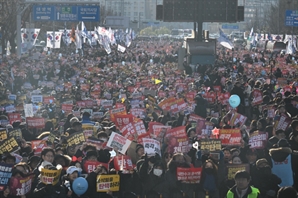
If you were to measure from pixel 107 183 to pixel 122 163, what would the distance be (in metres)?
1.43

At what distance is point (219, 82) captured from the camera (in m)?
27.9

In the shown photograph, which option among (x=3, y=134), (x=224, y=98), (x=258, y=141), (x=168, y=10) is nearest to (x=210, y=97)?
(x=224, y=98)

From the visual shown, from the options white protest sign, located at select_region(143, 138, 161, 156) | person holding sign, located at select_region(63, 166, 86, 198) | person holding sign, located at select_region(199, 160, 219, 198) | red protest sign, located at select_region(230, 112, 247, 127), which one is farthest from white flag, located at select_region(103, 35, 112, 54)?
person holding sign, located at select_region(63, 166, 86, 198)

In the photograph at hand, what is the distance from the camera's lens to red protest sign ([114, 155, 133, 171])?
10.7 meters

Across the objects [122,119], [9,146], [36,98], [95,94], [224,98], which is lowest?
[95,94]

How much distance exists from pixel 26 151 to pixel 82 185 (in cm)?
293

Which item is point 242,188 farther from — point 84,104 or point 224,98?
point 224,98

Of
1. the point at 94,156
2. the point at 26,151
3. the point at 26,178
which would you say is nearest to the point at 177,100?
the point at 26,151

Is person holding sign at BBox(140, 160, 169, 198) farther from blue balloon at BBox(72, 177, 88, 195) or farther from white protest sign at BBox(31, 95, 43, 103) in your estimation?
white protest sign at BBox(31, 95, 43, 103)

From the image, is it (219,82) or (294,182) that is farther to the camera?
(219,82)

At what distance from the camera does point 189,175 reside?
10.1 m

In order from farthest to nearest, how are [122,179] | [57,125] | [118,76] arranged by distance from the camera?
[118,76], [57,125], [122,179]

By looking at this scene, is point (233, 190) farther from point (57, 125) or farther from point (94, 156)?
point (57, 125)

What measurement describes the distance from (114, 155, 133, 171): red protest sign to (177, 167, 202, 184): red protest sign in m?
0.90
